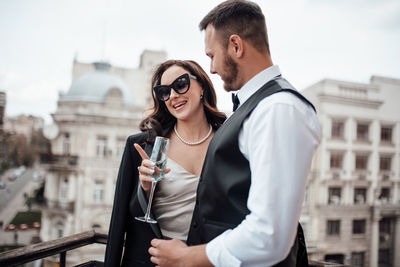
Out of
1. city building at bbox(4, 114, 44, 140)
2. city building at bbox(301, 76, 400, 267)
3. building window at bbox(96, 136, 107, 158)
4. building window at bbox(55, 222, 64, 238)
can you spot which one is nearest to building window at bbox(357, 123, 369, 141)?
city building at bbox(301, 76, 400, 267)

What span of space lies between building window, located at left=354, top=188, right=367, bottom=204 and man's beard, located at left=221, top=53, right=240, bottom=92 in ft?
37.5

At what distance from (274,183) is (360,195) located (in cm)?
1163

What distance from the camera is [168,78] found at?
1.38 meters

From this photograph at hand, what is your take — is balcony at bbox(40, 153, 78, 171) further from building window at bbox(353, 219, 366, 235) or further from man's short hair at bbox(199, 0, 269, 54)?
building window at bbox(353, 219, 366, 235)

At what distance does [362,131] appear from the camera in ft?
35.9

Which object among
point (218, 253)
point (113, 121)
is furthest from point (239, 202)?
point (113, 121)

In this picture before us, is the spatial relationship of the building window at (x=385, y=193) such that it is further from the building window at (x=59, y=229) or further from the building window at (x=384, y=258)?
the building window at (x=59, y=229)

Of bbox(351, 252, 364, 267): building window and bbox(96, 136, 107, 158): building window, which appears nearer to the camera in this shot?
bbox(96, 136, 107, 158): building window

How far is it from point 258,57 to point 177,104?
571 mm

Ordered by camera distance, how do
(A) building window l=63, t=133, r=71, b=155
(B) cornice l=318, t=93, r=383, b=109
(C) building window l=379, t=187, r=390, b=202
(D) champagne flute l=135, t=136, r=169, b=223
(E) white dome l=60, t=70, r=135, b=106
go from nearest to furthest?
1. (D) champagne flute l=135, t=136, r=169, b=223
2. (A) building window l=63, t=133, r=71, b=155
3. (E) white dome l=60, t=70, r=135, b=106
4. (B) cornice l=318, t=93, r=383, b=109
5. (C) building window l=379, t=187, r=390, b=202

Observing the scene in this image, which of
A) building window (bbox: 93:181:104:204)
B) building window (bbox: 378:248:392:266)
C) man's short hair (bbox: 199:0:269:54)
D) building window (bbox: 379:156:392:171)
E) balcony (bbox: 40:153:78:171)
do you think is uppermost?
man's short hair (bbox: 199:0:269:54)

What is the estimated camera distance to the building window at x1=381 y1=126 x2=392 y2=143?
1113 centimetres

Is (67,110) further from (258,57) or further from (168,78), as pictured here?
(258,57)

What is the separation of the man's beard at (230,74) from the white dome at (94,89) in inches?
370
